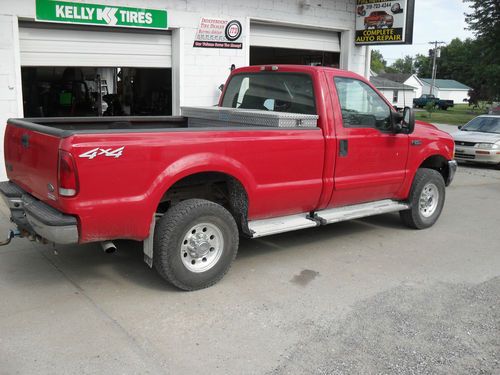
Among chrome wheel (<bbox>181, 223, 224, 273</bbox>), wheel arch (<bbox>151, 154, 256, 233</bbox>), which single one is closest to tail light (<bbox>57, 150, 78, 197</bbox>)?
wheel arch (<bbox>151, 154, 256, 233</bbox>)

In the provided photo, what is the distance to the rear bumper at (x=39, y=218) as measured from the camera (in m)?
4.17

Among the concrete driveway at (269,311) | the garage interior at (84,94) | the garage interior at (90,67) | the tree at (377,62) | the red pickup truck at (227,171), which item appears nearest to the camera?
the concrete driveway at (269,311)

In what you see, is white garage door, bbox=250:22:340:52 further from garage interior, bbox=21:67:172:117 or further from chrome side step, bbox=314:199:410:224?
chrome side step, bbox=314:199:410:224

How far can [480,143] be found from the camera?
45.8ft

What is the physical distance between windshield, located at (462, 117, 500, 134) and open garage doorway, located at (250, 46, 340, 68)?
4341 millimetres

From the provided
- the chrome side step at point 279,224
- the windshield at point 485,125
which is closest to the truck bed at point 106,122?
the chrome side step at point 279,224

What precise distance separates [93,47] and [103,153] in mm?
6314

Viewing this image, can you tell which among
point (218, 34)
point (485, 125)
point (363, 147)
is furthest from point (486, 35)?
point (363, 147)

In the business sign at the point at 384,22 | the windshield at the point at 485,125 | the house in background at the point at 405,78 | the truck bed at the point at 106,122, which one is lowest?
the windshield at the point at 485,125

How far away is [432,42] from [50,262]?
9335 cm

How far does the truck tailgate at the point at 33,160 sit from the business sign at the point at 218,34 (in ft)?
20.3

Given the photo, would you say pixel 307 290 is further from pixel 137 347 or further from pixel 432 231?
pixel 432 231

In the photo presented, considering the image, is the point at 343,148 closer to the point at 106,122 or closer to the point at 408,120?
the point at 408,120

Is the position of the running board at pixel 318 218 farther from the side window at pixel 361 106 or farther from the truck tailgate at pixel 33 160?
the truck tailgate at pixel 33 160
